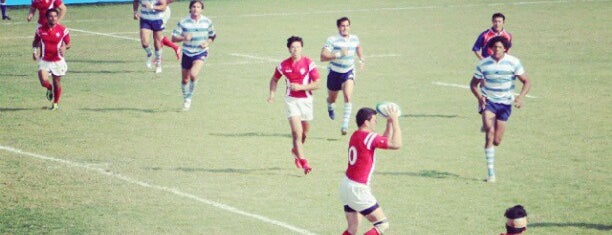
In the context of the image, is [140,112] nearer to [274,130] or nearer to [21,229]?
[274,130]

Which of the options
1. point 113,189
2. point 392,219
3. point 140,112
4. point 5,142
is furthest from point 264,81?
point 392,219

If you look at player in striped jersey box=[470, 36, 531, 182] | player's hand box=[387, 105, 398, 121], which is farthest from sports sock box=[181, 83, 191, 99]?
player's hand box=[387, 105, 398, 121]

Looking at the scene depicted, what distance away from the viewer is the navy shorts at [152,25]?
106 feet

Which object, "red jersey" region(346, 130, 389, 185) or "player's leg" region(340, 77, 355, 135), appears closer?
"red jersey" region(346, 130, 389, 185)

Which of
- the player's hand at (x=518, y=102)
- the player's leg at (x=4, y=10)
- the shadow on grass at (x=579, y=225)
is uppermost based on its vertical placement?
the player's hand at (x=518, y=102)

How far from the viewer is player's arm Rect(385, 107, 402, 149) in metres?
13.0

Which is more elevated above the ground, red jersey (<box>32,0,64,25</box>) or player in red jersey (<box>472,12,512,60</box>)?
player in red jersey (<box>472,12,512,60</box>)

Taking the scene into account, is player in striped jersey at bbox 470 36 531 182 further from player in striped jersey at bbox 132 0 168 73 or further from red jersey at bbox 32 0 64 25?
red jersey at bbox 32 0 64 25

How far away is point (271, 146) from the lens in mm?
21766

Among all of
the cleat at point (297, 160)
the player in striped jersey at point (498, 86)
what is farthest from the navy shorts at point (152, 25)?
the player in striped jersey at point (498, 86)

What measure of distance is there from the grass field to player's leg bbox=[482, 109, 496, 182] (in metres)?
0.24

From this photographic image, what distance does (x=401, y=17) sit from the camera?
47.0 m

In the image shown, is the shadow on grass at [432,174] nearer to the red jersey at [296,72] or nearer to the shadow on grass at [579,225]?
the red jersey at [296,72]

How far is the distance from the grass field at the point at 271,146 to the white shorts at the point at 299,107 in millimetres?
1001
